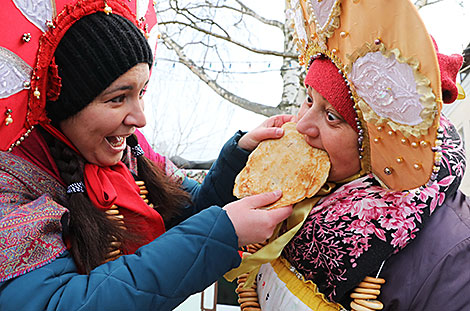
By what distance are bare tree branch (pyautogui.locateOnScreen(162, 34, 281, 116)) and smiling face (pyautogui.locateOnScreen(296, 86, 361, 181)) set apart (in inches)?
103

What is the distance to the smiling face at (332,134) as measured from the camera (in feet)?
3.18

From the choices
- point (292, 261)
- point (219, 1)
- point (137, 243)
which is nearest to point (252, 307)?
point (292, 261)

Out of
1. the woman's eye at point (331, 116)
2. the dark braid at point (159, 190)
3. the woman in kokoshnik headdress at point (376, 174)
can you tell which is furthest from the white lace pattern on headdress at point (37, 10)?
the woman's eye at point (331, 116)

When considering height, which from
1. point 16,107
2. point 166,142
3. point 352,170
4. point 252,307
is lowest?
point 166,142

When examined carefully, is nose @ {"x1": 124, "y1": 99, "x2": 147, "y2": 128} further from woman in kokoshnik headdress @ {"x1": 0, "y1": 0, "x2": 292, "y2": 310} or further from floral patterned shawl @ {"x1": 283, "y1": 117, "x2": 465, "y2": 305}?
floral patterned shawl @ {"x1": 283, "y1": 117, "x2": 465, "y2": 305}

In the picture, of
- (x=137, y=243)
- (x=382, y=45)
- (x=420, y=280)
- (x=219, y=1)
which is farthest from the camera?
(x=219, y=1)

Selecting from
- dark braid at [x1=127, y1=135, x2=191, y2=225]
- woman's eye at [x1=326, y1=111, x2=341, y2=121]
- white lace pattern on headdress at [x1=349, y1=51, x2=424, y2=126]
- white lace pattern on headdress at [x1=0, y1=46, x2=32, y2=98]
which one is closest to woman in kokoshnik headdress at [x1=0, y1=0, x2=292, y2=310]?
white lace pattern on headdress at [x1=0, y1=46, x2=32, y2=98]

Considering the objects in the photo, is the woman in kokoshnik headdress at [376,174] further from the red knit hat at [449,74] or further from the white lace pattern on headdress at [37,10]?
the white lace pattern on headdress at [37,10]

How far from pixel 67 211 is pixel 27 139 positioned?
9.8 inches

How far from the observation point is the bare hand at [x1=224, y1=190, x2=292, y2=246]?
101cm

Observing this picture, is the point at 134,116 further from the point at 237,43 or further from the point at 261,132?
the point at 237,43

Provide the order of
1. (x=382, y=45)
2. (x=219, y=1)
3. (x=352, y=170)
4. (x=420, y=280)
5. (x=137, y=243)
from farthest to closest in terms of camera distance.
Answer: (x=219, y=1) < (x=137, y=243) < (x=352, y=170) < (x=420, y=280) < (x=382, y=45)

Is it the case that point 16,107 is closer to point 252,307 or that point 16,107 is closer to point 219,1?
point 252,307

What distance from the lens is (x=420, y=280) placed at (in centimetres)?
89
